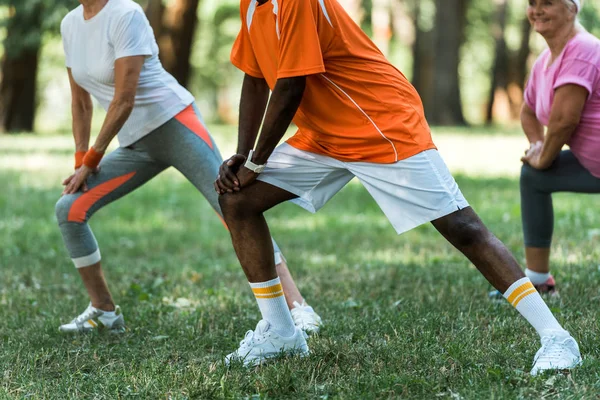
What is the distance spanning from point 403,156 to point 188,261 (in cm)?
443

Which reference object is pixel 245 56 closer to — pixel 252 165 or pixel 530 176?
pixel 252 165

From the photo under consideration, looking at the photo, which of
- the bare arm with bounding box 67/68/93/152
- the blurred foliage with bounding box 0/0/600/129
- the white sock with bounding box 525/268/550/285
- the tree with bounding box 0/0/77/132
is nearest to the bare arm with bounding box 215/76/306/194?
the bare arm with bounding box 67/68/93/152

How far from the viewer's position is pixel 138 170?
5.35 m

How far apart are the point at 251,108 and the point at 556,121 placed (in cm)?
191

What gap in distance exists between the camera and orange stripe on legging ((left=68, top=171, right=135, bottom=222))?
519cm

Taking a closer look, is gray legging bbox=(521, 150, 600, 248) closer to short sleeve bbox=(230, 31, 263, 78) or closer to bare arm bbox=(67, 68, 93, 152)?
short sleeve bbox=(230, 31, 263, 78)

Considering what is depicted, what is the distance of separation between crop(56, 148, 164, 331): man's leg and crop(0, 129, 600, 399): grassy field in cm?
31

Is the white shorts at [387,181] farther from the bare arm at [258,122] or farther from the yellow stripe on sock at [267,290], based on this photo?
the yellow stripe on sock at [267,290]

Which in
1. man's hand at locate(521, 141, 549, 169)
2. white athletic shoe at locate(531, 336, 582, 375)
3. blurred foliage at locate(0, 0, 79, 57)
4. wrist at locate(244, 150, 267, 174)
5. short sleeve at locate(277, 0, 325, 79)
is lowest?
blurred foliage at locate(0, 0, 79, 57)

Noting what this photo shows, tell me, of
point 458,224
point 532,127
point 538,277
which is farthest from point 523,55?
point 458,224

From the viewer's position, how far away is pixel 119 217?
1045 cm

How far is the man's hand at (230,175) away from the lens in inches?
165

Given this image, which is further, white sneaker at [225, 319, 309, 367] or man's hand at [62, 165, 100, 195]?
man's hand at [62, 165, 100, 195]

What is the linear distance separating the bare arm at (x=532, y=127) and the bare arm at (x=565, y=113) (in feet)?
1.63
